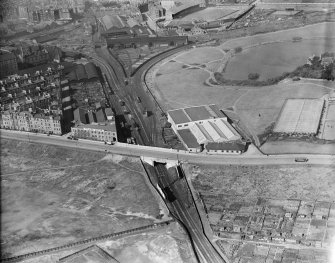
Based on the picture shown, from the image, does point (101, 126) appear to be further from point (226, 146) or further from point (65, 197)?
point (226, 146)

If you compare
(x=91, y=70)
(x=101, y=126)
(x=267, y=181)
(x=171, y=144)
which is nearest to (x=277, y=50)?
(x=91, y=70)

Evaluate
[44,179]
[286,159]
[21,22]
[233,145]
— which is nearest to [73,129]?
[44,179]

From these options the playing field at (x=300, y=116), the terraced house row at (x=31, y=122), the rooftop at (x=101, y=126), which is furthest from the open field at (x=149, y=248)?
the terraced house row at (x=31, y=122)

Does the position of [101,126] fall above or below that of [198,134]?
above

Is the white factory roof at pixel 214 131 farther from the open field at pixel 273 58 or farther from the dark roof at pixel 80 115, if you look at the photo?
the open field at pixel 273 58

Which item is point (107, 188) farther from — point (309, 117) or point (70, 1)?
point (70, 1)
